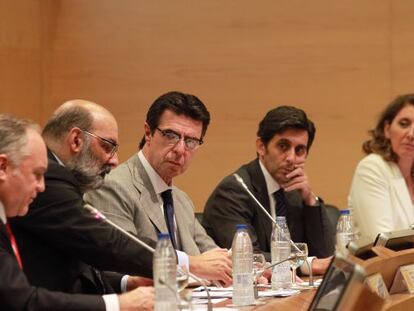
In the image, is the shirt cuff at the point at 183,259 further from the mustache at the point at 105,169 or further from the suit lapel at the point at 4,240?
the suit lapel at the point at 4,240

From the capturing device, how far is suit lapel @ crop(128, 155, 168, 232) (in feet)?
11.8

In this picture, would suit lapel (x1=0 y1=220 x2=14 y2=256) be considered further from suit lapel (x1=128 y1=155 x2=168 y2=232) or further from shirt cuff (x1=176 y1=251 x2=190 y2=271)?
suit lapel (x1=128 y1=155 x2=168 y2=232)

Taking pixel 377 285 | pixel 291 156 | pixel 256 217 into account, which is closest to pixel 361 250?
pixel 377 285

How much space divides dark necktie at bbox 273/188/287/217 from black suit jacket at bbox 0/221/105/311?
1.96m

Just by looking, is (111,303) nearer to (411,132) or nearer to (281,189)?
(281,189)

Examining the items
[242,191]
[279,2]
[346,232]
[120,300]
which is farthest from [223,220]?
[279,2]

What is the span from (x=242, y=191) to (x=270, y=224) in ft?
0.71

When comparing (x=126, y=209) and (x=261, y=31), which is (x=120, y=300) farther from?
(x=261, y=31)

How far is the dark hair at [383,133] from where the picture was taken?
15.0 feet

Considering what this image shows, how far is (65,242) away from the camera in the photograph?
2.83 m

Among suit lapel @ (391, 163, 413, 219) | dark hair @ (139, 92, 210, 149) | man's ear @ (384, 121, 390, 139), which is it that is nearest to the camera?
dark hair @ (139, 92, 210, 149)

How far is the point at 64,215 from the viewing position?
9.31ft

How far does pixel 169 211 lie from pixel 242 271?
2.82ft

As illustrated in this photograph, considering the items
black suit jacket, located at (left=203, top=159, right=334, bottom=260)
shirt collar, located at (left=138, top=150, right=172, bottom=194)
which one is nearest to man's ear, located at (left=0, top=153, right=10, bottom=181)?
shirt collar, located at (left=138, top=150, right=172, bottom=194)
